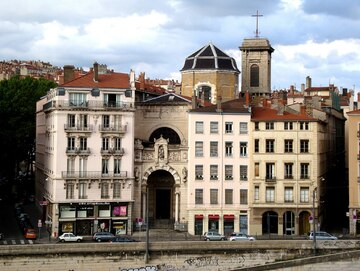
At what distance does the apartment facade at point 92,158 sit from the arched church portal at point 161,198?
4.68 metres

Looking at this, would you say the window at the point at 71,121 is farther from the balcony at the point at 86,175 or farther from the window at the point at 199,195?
the window at the point at 199,195

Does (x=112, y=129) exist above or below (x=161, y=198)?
above

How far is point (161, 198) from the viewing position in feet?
271

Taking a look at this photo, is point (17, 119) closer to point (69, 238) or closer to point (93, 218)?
point (93, 218)

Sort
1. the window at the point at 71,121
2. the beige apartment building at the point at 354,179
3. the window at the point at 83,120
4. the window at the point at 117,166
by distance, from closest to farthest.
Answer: the window at the point at 71,121 < the window at the point at 83,120 < the window at the point at 117,166 < the beige apartment building at the point at 354,179

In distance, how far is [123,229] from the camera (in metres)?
76.5

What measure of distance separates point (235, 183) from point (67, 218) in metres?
16.4

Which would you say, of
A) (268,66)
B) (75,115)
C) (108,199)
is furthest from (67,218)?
(268,66)

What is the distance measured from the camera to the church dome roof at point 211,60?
304ft

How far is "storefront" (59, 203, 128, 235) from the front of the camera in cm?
7538

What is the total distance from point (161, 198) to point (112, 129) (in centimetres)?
1017

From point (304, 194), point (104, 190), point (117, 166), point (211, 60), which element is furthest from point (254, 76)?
point (104, 190)

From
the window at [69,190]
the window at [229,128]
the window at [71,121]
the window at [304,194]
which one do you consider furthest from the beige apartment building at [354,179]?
the window at [71,121]

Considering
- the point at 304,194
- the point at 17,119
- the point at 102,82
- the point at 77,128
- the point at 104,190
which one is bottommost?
the point at 304,194
